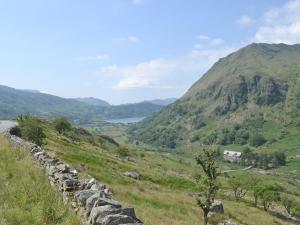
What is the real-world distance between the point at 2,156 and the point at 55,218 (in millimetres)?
13075

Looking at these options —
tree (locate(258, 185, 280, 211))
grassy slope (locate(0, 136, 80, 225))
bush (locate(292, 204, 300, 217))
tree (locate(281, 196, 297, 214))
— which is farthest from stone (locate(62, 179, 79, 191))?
tree (locate(281, 196, 297, 214))

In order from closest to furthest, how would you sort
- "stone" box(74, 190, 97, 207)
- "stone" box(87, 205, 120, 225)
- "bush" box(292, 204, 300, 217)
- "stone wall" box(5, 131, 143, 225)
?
"stone wall" box(5, 131, 143, 225) < "stone" box(87, 205, 120, 225) < "stone" box(74, 190, 97, 207) < "bush" box(292, 204, 300, 217)

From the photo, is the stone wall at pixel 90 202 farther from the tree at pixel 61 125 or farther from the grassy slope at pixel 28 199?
the tree at pixel 61 125

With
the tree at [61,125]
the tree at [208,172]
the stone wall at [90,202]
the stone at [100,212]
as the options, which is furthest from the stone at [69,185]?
the tree at [61,125]

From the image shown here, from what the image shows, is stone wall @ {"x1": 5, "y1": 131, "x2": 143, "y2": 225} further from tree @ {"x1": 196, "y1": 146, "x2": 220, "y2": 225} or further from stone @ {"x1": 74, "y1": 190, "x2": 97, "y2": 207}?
tree @ {"x1": 196, "y1": 146, "x2": 220, "y2": 225}

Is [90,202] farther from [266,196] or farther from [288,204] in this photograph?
[288,204]

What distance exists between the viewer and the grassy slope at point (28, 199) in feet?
50.6

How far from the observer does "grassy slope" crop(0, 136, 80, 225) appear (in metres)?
15.4

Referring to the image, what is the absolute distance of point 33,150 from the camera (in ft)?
109

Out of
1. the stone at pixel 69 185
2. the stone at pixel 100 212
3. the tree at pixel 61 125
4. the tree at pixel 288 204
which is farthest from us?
the tree at pixel 61 125

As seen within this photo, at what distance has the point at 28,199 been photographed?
17703 millimetres

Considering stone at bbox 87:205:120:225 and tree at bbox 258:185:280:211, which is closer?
stone at bbox 87:205:120:225

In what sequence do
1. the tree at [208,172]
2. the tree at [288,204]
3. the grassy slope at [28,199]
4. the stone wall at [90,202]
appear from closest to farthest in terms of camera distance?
1. the stone wall at [90,202]
2. the grassy slope at [28,199]
3. the tree at [208,172]
4. the tree at [288,204]

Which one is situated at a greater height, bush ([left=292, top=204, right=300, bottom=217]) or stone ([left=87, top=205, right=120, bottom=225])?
stone ([left=87, top=205, right=120, bottom=225])
